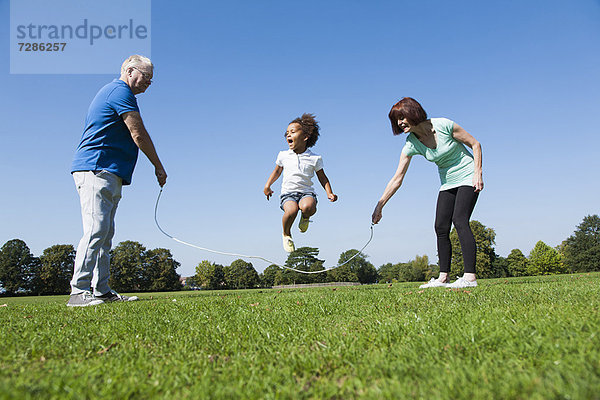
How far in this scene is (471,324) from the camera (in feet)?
8.88

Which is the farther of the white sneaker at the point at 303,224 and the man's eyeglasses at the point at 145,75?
the white sneaker at the point at 303,224

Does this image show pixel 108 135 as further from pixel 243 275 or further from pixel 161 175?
pixel 243 275

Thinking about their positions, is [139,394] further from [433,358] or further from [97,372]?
[433,358]

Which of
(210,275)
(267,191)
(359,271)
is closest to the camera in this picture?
(267,191)

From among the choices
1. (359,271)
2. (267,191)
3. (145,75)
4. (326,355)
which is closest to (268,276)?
(359,271)

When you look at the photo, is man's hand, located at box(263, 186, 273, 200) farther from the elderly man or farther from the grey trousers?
the grey trousers

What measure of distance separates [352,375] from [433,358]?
506 millimetres

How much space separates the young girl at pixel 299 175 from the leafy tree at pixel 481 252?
59056 millimetres

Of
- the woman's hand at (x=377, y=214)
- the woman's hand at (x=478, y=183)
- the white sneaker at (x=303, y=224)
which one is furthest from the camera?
the white sneaker at (x=303, y=224)

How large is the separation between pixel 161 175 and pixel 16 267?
250 feet

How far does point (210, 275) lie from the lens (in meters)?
84.3

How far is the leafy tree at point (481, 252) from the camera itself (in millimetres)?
63969

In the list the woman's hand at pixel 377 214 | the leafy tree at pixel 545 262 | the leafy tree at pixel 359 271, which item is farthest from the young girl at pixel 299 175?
the leafy tree at pixel 545 262

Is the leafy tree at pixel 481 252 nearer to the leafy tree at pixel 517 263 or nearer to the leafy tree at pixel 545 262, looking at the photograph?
the leafy tree at pixel 517 263
